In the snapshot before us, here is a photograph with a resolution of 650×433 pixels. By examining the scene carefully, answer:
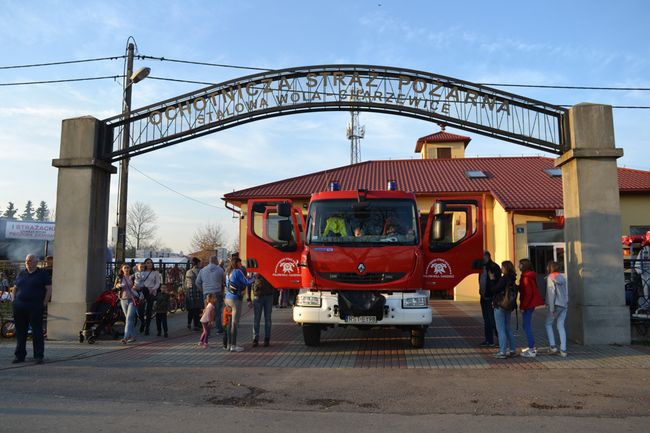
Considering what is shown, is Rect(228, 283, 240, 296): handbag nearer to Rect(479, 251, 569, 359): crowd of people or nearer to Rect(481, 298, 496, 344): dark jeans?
Rect(479, 251, 569, 359): crowd of people

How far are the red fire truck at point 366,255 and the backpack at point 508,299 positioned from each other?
71 cm

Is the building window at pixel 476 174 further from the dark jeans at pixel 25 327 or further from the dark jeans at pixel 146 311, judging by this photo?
the dark jeans at pixel 25 327

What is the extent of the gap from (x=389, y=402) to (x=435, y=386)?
1.04 metres

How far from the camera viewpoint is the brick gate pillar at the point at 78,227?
34.4 feet

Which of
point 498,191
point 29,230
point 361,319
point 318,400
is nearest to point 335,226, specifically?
point 361,319

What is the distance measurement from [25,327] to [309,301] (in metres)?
4.77

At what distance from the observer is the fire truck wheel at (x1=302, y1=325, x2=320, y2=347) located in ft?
31.0

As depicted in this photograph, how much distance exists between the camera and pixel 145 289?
445 inches

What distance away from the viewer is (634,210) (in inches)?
788

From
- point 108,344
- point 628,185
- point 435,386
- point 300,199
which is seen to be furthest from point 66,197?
point 628,185

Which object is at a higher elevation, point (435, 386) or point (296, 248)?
point (296, 248)

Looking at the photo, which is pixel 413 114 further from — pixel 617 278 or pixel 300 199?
pixel 300 199

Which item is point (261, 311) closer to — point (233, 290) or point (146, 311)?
point (233, 290)

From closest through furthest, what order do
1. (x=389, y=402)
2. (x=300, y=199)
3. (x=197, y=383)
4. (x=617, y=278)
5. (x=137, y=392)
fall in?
(x=389, y=402)
(x=137, y=392)
(x=197, y=383)
(x=617, y=278)
(x=300, y=199)
